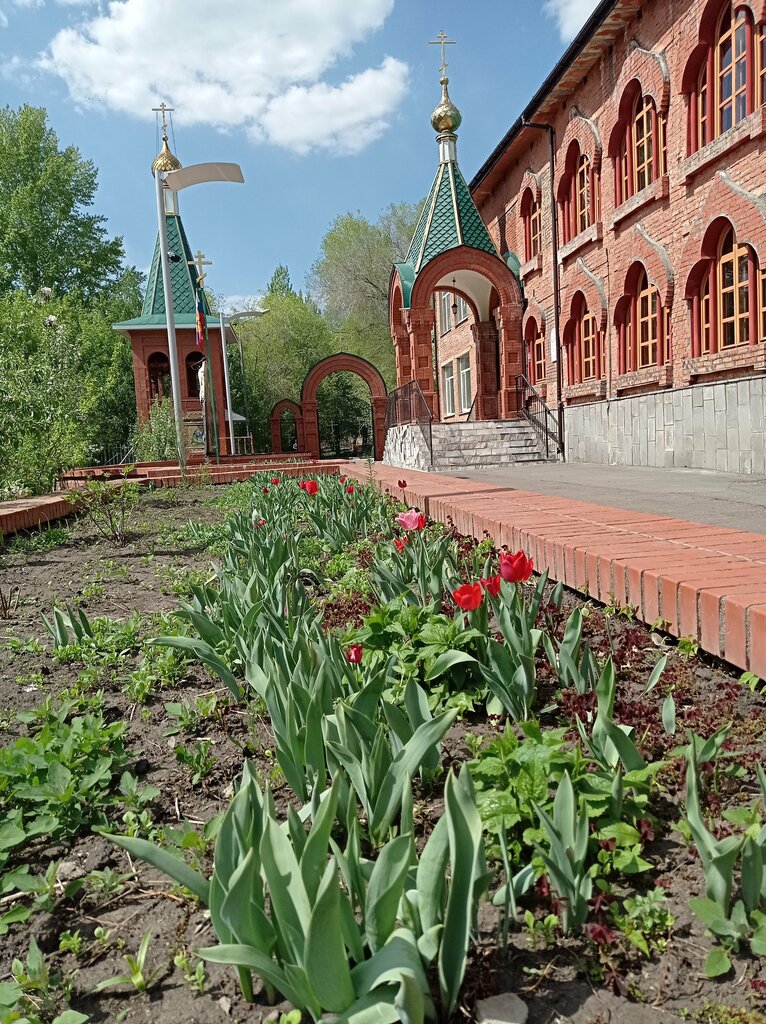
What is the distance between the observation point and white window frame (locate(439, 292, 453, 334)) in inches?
1075

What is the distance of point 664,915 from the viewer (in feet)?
4.42

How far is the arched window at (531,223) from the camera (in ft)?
64.2

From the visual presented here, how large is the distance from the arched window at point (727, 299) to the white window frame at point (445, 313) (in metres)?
15.6

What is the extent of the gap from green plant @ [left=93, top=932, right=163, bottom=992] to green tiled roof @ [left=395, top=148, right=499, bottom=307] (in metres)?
19.9

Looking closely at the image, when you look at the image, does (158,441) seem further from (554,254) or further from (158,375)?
(554,254)

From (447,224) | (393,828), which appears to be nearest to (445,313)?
(447,224)

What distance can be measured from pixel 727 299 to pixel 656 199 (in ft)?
8.80

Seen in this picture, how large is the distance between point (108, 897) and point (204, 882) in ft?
1.36

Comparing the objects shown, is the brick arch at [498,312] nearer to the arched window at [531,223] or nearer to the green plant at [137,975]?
the arched window at [531,223]

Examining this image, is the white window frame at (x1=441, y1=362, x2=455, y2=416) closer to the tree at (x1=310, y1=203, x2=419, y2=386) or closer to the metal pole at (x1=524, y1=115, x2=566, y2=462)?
the metal pole at (x1=524, y1=115, x2=566, y2=462)

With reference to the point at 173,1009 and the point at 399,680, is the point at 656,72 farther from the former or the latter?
the point at 173,1009

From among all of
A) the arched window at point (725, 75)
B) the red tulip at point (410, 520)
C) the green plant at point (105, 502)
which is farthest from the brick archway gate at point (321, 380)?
the red tulip at point (410, 520)

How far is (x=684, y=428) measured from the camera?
11789mm

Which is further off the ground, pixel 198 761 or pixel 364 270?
pixel 364 270
